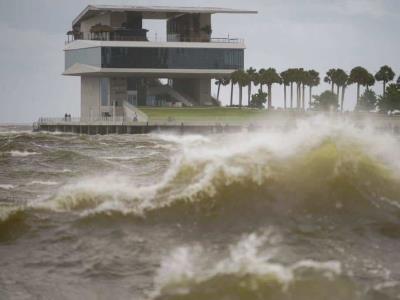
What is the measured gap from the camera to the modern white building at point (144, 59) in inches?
4461

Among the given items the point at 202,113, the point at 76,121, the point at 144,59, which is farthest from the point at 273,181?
the point at 144,59

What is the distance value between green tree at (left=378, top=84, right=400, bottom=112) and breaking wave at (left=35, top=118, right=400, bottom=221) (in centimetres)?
10318

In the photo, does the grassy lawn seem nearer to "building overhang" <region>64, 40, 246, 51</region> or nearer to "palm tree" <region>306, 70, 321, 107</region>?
"building overhang" <region>64, 40, 246, 51</region>

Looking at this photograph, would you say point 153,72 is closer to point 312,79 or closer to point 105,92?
point 105,92

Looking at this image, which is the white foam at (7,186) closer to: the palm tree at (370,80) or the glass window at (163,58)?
the glass window at (163,58)

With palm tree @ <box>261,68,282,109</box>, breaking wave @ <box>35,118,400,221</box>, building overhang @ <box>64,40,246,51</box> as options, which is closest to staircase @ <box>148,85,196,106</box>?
building overhang @ <box>64,40,246,51</box>

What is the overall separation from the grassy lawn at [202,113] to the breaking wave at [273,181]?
3118 inches

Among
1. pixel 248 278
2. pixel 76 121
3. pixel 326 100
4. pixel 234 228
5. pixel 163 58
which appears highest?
pixel 163 58

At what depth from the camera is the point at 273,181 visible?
13844mm

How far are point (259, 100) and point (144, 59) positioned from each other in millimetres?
20961

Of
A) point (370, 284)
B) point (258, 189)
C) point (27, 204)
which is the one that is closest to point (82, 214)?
point (27, 204)

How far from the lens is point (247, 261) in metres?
10.6

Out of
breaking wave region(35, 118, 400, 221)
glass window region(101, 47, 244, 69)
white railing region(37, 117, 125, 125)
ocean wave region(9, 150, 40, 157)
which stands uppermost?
glass window region(101, 47, 244, 69)

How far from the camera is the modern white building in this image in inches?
4461
